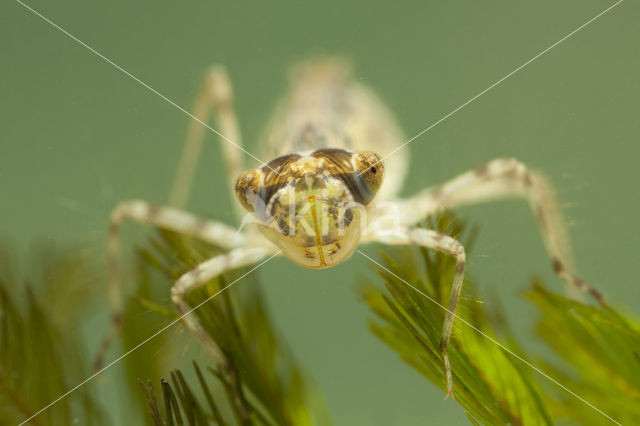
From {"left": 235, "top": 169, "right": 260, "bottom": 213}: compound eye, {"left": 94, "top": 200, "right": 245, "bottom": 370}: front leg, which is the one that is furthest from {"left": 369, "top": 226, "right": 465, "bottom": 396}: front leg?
{"left": 94, "top": 200, "right": 245, "bottom": 370}: front leg

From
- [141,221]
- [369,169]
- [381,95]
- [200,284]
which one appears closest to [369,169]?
[369,169]

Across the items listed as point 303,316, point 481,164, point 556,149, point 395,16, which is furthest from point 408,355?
point 395,16

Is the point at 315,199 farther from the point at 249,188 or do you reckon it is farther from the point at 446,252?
the point at 446,252

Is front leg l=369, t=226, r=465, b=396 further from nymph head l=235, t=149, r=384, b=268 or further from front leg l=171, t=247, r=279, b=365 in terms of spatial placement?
front leg l=171, t=247, r=279, b=365

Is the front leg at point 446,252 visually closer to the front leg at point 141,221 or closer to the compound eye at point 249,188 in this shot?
the compound eye at point 249,188

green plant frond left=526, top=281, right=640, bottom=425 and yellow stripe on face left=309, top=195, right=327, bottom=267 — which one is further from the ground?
yellow stripe on face left=309, top=195, right=327, bottom=267

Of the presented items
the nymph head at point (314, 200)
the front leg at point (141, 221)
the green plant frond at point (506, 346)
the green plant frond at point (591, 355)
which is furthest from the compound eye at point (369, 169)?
the front leg at point (141, 221)

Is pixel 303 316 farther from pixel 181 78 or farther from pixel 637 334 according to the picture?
pixel 637 334
